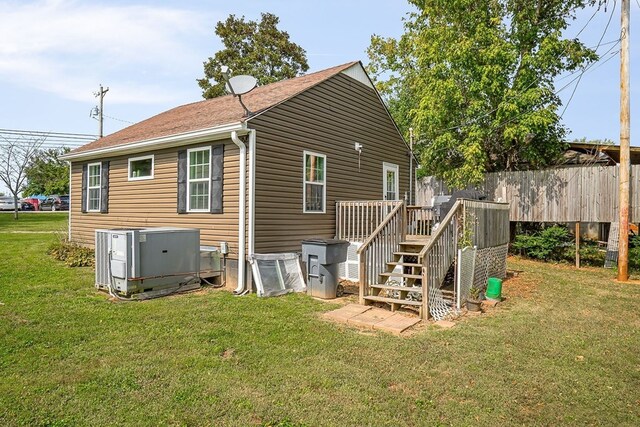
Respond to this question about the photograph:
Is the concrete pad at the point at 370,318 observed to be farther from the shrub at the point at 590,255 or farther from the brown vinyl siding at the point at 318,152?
the shrub at the point at 590,255

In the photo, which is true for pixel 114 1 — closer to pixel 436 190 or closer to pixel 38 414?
pixel 38 414

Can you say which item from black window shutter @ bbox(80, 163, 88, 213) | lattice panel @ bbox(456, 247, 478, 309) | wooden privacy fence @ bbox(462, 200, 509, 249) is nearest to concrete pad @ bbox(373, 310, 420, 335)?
lattice panel @ bbox(456, 247, 478, 309)

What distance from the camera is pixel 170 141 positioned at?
346 inches

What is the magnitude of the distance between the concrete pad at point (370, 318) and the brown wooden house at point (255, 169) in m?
2.77

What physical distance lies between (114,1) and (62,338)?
718 centimetres

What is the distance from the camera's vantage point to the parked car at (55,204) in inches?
1287

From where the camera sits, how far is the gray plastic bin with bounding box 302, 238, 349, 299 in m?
7.29

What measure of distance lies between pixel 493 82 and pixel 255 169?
8.15m

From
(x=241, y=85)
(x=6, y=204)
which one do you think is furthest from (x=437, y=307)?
(x=6, y=204)

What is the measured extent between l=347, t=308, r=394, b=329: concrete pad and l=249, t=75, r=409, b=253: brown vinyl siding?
281cm

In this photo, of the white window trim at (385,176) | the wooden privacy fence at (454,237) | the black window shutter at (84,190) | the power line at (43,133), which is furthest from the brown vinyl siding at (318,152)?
the power line at (43,133)

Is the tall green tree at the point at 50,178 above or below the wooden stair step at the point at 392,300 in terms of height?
above

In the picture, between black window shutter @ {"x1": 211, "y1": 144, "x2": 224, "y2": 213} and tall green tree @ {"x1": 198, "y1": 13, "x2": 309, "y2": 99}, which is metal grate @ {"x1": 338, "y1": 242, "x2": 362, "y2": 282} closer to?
black window shutter @ {"x1": 211, "y1": 144, "x2": 224, "y2": 213}

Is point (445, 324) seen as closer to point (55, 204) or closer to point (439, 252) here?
point (439, 252)
